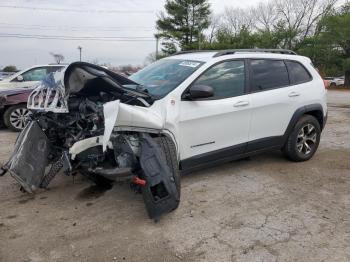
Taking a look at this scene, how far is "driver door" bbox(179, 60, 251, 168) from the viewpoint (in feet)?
14.1

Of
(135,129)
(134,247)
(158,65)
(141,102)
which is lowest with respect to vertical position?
(134,247)

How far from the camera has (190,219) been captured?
3758mm

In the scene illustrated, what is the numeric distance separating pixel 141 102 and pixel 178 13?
4073cm

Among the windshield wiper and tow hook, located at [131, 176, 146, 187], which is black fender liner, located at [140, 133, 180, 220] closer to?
tow hook, located at [131, 176, 146, 187]

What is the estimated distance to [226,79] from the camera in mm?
4691

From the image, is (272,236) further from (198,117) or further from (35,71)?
(35,71)

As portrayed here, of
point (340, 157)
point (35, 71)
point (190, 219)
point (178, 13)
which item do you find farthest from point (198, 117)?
point (178, 13)

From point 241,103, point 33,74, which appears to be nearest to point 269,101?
point 241,103

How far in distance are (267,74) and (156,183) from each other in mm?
2553

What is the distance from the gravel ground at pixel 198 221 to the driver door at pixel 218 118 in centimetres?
47

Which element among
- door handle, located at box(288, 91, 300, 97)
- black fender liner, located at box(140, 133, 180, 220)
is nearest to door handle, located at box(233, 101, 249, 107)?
door handle, located at box(288, 91, 300, 97)

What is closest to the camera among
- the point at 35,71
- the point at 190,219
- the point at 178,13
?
the point at 190,219

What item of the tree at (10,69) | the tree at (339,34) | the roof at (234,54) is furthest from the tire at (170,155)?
the tree at (10,69)

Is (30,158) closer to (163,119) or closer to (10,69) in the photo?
(163,119)
